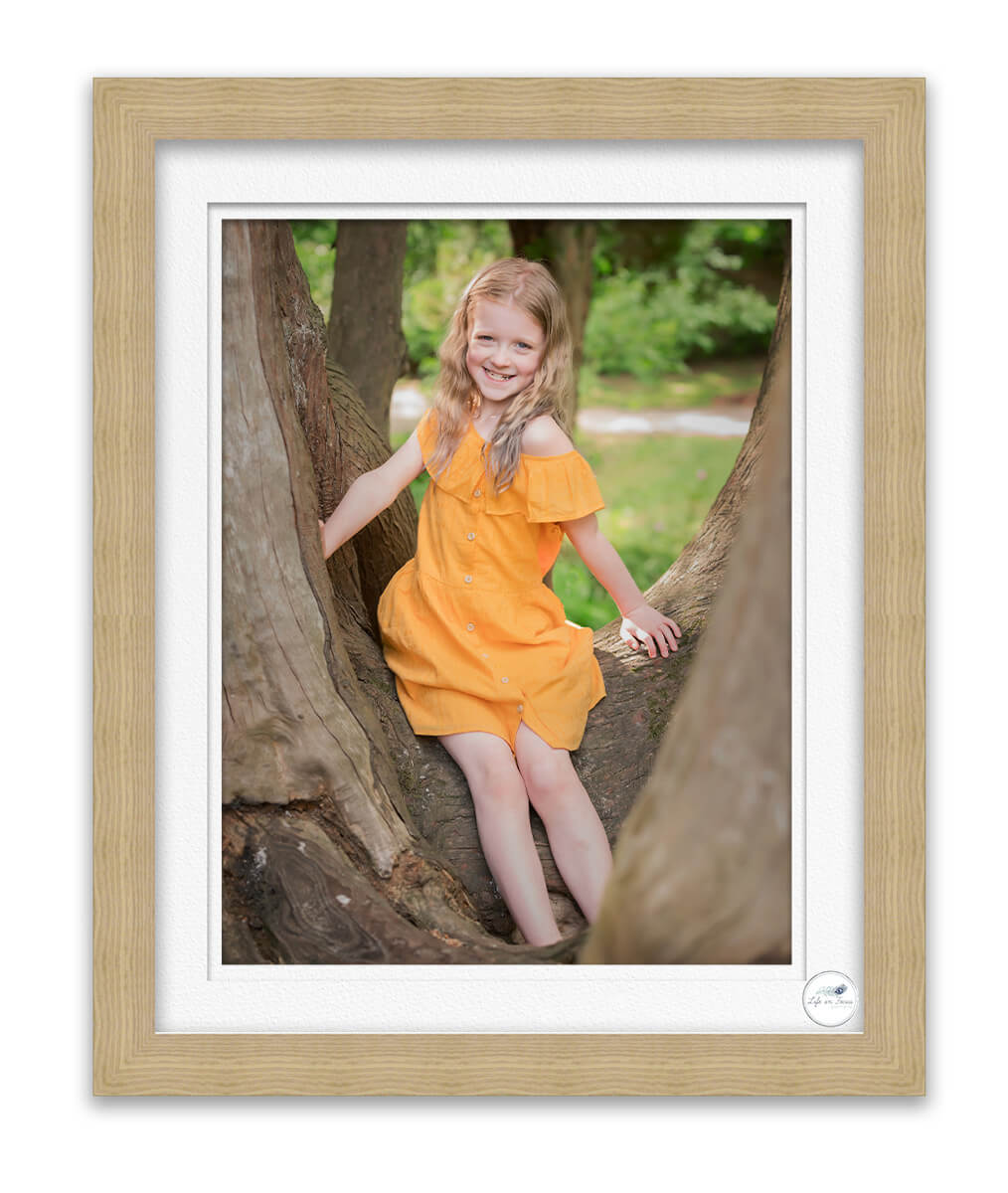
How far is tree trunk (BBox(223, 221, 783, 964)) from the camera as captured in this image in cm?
195

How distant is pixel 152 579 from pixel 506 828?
0.88 m

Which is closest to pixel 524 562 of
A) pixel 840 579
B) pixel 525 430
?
pixel 525 430

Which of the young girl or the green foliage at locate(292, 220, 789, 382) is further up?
the green foliage at locate(292, 220, 789, 382)

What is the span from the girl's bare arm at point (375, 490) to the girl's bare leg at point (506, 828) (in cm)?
51

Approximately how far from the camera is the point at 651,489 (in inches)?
231

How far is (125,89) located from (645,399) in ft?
15.9

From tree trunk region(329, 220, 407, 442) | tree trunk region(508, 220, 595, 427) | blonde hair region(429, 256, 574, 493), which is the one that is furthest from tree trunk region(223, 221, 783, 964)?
tree trunk region(508, 220, 595, 427)

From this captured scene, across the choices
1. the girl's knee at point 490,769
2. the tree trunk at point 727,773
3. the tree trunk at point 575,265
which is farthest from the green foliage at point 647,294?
the tree trunk at point 727,773

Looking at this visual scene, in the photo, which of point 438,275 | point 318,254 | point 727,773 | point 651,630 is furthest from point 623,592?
point 438,275

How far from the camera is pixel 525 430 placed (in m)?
2.32

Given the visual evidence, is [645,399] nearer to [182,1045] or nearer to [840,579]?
[840,579]

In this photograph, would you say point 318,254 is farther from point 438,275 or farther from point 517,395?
point 517,395

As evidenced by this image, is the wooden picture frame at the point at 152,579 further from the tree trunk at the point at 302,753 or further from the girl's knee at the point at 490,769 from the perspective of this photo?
the girl's knee at the point at 490,769

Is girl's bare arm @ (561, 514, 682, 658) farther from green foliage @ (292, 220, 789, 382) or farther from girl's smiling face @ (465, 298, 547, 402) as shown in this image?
green foliage @ (292, 220, 789, 382)
